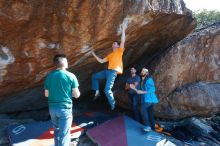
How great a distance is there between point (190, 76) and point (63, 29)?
5.14 metres

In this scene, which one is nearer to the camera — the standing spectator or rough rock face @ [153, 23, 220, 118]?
the standing spectator

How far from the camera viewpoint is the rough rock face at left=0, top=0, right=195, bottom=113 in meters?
7.55

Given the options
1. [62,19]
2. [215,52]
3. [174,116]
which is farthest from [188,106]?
[62,19]

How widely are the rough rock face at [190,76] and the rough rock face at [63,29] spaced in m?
1.43

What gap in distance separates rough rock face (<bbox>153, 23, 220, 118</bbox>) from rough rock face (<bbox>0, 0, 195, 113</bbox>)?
4.71ft

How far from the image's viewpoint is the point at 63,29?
8.08m

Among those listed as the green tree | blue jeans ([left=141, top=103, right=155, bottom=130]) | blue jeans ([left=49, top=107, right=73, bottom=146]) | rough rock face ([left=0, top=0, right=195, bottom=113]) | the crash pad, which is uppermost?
the green tree

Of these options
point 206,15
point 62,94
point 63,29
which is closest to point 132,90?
point 63,29

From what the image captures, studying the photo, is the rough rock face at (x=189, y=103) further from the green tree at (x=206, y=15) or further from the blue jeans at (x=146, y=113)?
the green tree at (x=206, y=15)

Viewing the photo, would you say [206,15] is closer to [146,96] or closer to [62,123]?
[146,96]

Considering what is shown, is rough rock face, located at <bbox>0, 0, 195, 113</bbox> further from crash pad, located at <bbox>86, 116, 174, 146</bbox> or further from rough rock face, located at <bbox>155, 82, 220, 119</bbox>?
rough rock face, located at <bbox>155, 82, 220, 119</bbox>

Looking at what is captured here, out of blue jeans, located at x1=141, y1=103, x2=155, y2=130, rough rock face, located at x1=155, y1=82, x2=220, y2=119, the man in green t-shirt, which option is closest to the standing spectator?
blue jeans, located at x1=141, y1=103, x2=155, y2=130

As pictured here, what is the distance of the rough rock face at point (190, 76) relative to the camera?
434 inches

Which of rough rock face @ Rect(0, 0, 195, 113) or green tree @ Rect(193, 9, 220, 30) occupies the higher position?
green tree @ Rect(193, 9, 220, 30)
